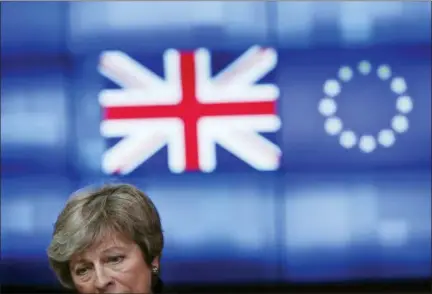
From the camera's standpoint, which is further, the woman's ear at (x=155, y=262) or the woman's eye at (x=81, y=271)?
the woman's ear at (x=155, y=262)

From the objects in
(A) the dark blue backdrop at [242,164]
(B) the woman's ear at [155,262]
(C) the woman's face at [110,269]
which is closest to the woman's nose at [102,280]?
(C) the woman's face at [110,269]

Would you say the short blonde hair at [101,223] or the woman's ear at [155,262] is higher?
the short blonde hair at [101,223]

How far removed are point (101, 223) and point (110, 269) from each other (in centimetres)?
9

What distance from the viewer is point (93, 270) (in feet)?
5.45

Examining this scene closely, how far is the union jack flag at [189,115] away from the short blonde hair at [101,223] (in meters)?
1.76

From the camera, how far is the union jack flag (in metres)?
3.55

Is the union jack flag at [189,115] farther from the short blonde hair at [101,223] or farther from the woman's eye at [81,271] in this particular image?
the woman's eye at [81,271]

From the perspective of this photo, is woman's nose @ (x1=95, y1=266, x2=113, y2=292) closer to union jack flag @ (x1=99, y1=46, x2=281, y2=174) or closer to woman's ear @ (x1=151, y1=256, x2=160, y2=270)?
woman's ear @ (x1=151, y1=256, x2=160, y2=270)

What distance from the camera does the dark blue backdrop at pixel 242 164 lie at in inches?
140

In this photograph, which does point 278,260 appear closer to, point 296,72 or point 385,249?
point 385,249

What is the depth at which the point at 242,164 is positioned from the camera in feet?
11.7

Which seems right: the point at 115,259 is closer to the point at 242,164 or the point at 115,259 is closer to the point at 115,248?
the point at 115,248

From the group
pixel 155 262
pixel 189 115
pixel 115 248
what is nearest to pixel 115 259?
pixel 115 248

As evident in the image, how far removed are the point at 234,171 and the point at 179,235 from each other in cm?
32
